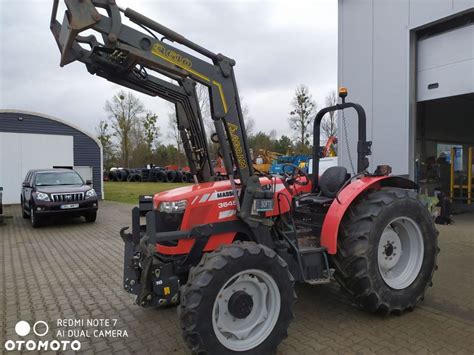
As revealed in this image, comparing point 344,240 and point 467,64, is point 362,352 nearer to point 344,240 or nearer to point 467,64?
point 344,240

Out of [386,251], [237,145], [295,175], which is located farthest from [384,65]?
[237,145]

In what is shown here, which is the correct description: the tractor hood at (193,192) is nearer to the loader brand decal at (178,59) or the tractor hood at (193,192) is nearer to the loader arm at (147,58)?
the loader arm at (147,58)

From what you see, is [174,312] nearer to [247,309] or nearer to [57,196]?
[247,309]

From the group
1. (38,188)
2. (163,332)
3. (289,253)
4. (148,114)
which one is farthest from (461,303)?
(148,114)

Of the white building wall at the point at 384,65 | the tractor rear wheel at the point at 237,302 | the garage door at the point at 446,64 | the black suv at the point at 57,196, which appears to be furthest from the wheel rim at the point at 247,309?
the black suv at the point at 57,196

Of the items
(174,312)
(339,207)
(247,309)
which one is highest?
(339,207)

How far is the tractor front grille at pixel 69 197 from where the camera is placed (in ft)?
33.9

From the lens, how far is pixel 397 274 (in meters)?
4.21

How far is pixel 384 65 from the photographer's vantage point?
32.9ft

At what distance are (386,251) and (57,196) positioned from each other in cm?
909

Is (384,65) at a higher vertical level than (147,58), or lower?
higher

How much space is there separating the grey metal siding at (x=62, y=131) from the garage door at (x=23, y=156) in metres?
0.27

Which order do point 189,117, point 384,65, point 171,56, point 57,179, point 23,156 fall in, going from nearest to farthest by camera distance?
point 171,56, point 189,117, point 384,65, point 57,179, point 23,156

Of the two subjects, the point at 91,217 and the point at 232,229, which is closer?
the point at 232,229
